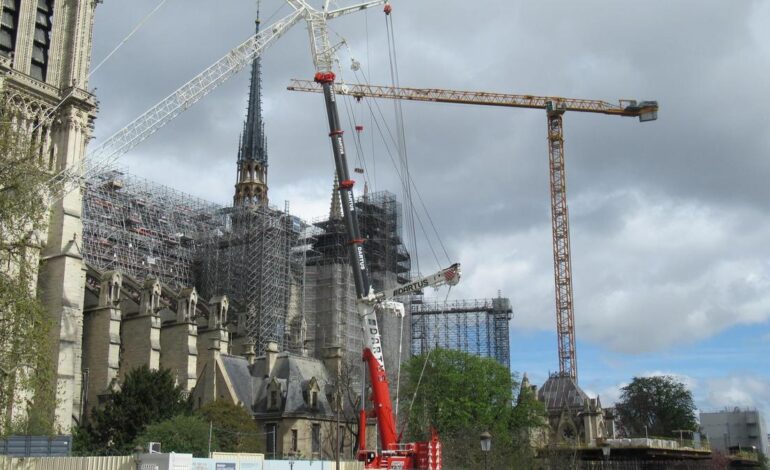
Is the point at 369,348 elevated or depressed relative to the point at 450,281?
depressed

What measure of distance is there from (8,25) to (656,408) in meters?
85.8

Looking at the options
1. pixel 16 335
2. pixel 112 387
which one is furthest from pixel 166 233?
pixel 16 335

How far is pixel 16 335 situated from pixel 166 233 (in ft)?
195

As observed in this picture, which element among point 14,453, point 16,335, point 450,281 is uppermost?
point 450,281

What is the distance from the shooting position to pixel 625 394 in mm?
109312

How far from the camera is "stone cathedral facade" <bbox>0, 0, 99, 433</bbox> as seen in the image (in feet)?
178

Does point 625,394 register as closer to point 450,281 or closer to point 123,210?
point 123,210

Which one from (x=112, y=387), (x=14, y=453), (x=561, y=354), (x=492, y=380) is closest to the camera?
(x=14, y=453)

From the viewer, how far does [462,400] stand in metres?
59.8

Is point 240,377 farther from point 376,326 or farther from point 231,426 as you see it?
point 376,326

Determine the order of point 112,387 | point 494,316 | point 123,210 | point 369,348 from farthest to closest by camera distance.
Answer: point 494,316 → point 123,210 → point 112,387 → point 369,348

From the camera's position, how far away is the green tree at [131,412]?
46.9 m

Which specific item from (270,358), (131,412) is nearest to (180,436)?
(131,412)

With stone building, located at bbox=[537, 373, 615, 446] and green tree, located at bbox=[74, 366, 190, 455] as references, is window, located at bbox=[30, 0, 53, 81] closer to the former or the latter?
green tree, located at bbox=[74, 366, 190, 455]
